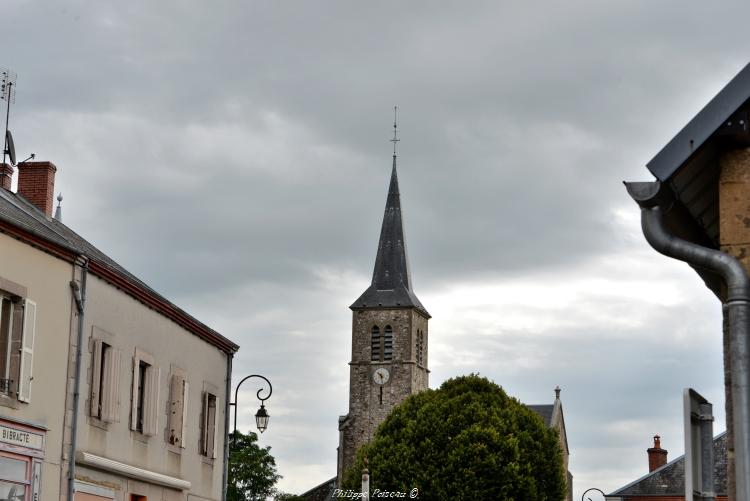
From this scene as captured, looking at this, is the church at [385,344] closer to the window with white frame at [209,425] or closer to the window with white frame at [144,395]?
the window with white frame at [209,425]

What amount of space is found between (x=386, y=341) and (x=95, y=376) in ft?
214

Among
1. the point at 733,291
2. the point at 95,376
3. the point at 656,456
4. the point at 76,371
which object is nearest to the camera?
the point at 733,291

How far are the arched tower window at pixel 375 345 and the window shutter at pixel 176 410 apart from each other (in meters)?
61.2

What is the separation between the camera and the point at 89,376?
18.2 m

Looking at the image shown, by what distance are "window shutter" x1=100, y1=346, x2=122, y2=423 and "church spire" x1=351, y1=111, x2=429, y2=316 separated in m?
64.7

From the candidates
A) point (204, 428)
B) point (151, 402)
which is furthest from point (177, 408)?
point (204, 428)

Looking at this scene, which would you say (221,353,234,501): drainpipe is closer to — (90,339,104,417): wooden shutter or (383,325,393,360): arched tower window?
(90,339,104,417): wooden shutter

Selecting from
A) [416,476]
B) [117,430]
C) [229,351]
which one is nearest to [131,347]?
[117,430]

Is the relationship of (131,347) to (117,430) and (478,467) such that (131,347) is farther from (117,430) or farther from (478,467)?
(478,467)

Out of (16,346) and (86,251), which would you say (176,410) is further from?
(16,346)

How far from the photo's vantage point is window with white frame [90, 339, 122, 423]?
60.6 feet

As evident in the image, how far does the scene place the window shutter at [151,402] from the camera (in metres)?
20.6

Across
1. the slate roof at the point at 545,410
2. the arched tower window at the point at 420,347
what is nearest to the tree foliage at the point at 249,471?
the arched tower window at the point at 420,347

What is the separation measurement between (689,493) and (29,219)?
1430cm
